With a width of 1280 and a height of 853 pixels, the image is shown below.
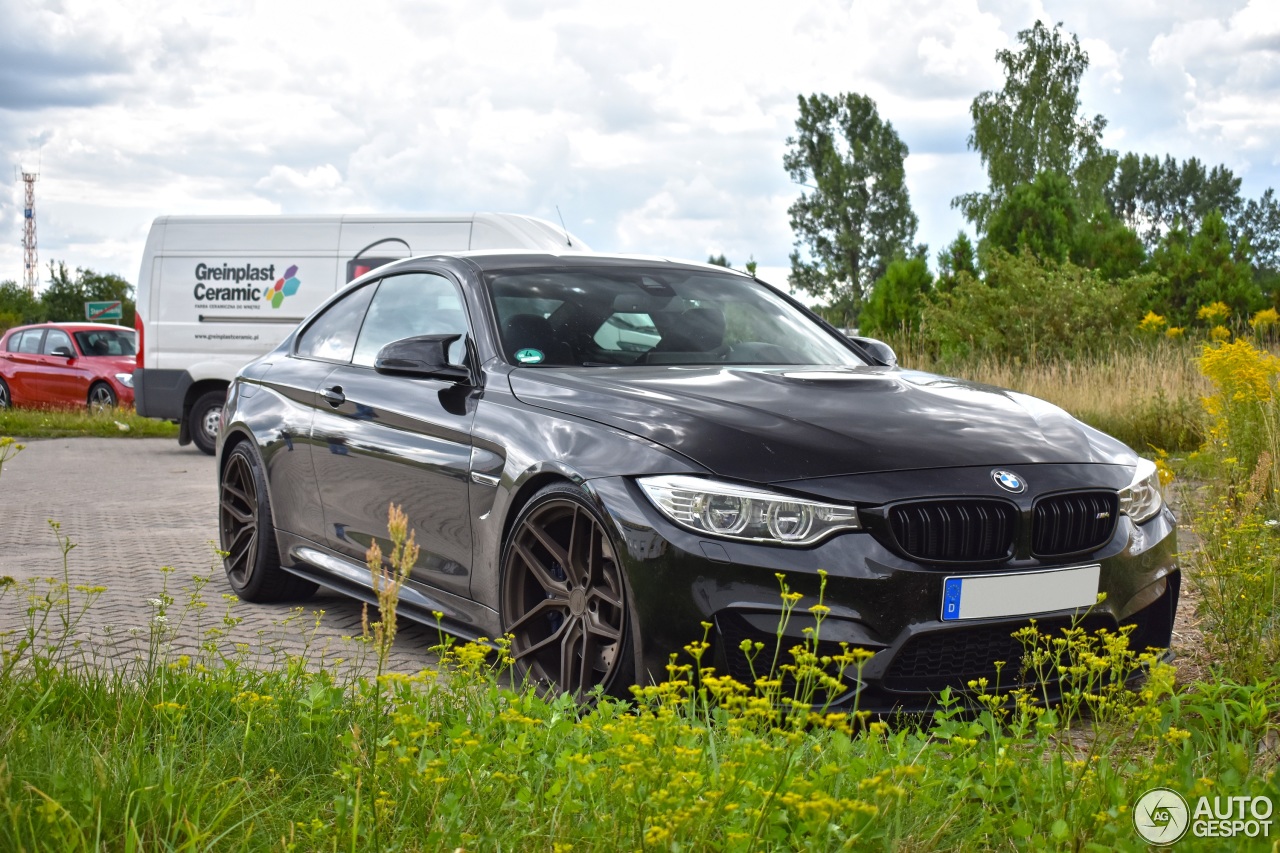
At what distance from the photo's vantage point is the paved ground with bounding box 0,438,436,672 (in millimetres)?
5691

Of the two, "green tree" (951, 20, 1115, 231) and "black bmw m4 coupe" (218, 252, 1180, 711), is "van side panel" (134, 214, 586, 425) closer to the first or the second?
"black bmw m4 coupe" (218, 252, 1180, 711)

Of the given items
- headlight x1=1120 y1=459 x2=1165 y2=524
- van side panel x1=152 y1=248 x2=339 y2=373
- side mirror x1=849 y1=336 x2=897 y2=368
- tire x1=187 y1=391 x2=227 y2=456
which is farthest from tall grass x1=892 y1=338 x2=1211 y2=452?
tire x1=187 y1=391 x2=227 y2=456

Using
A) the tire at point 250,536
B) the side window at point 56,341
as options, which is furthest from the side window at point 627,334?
the side window at point 56,341

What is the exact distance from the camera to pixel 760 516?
12.9 ft

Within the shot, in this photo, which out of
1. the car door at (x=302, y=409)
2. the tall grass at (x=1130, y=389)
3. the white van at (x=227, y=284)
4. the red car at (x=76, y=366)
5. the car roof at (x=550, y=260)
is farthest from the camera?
the red car at (x=76, y=366)

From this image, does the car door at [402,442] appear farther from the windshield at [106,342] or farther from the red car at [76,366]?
the windshield at [106,342]

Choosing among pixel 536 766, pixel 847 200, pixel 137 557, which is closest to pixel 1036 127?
pixel 847 200

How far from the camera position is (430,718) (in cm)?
370

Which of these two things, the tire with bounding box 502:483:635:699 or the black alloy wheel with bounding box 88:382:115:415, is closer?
the tire with bounding box 502:483:635:699

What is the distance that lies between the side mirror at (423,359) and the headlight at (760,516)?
1.50 m

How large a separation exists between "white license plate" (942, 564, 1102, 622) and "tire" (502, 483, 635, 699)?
0.91m

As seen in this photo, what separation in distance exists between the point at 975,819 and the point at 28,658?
8.61 feet

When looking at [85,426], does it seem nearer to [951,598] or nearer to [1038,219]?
[951,598]

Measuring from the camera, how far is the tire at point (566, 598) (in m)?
4.16
